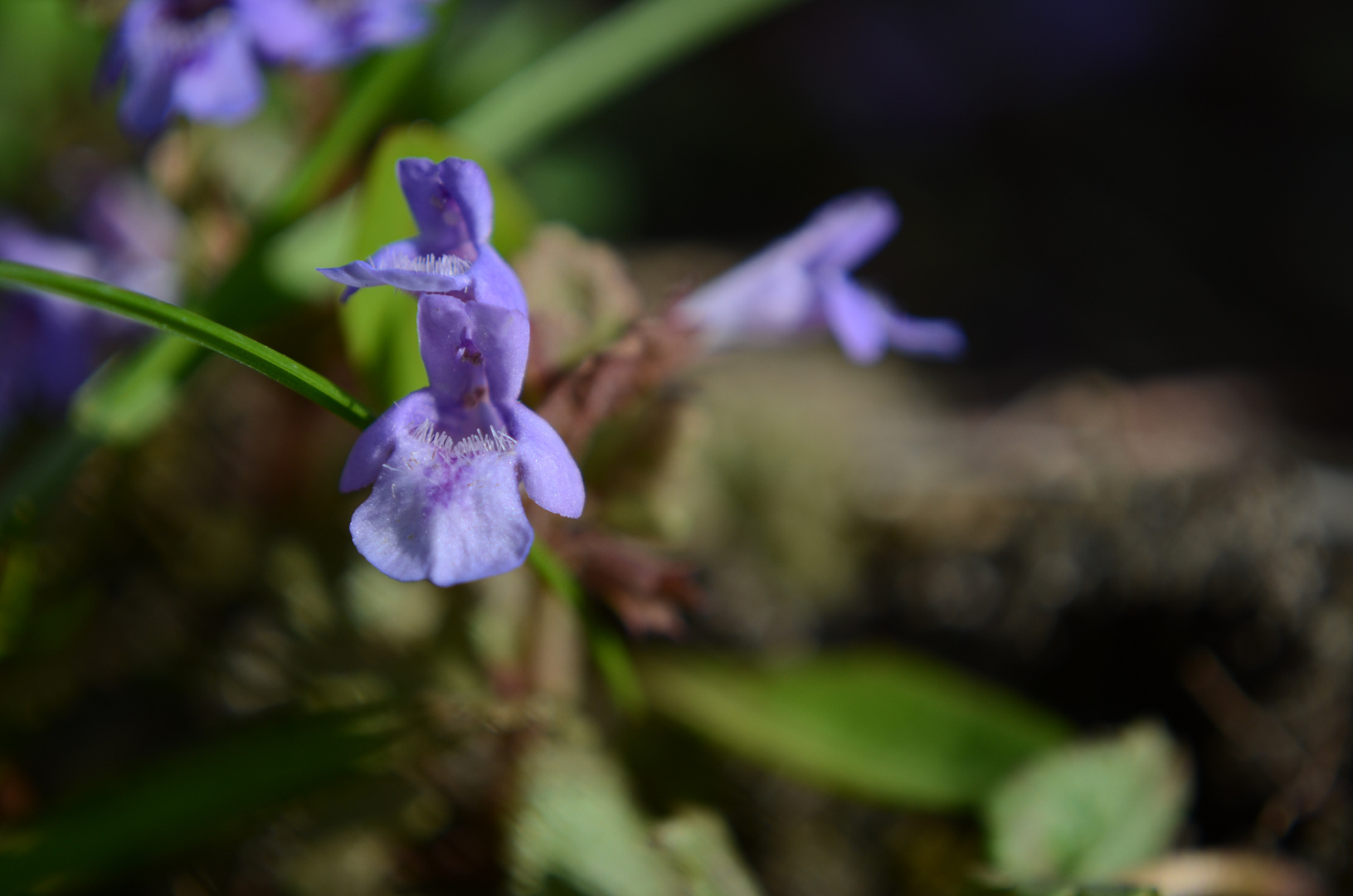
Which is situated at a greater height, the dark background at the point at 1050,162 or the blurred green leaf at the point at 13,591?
the dark background at the point at 1050,162

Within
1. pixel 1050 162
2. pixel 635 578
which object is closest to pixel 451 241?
pixel 635 578

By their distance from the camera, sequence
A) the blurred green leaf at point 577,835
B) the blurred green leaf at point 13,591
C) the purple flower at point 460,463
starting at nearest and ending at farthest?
the purple flower at point 460,463, the blurred green leaf at point 577,835, the blurred green leaf at point 13,591

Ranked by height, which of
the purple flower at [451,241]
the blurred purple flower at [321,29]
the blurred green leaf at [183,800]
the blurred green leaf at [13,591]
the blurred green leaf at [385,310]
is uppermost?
the blurred purple flower at [321,29]

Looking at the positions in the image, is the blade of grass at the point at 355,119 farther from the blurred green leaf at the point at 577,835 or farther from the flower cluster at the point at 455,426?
the blurred green leaf at the point at 577,835

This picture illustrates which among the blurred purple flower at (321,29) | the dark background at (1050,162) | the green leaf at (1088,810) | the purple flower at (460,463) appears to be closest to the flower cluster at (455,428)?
the purple flower at (460,463)

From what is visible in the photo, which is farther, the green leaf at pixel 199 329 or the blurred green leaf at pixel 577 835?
the blurred green leaf at pixel 577 835

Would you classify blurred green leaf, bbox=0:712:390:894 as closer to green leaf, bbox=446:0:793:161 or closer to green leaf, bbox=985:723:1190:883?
green leaf, bbox=985:723:1190:883

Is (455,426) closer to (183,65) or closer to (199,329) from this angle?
(199,329)

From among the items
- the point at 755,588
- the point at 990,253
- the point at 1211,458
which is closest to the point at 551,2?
the point at 990,253
